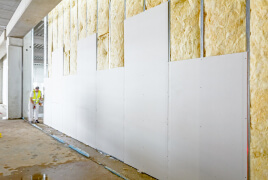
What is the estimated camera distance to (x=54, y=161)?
415cm

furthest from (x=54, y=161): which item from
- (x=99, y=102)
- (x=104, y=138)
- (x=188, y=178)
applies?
(x=188, y=178)

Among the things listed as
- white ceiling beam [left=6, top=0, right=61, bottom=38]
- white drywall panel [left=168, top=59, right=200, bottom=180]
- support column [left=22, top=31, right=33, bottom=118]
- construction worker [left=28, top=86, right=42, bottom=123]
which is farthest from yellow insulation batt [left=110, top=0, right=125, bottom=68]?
support column [left=22, top=31, right=33, bottom=118]

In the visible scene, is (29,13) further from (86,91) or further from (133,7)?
(133,7)

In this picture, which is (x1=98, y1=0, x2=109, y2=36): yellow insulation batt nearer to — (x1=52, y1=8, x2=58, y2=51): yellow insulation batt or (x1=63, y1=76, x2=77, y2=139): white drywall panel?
(x1=63, y1=76, x2=77, y2=139): white drywall panel

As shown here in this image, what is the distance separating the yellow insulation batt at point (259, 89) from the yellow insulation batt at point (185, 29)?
729 millimetres

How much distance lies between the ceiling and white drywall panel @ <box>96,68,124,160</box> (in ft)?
15.0

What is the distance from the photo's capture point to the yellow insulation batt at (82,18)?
557 cm

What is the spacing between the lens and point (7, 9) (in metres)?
7.55

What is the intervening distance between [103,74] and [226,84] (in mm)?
2903

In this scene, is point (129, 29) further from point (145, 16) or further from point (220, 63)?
point (220, 63)

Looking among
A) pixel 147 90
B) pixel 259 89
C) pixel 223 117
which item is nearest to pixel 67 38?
pixel 147 90

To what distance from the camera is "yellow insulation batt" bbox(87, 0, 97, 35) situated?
5127mm

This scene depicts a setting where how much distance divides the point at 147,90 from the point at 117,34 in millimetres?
1511

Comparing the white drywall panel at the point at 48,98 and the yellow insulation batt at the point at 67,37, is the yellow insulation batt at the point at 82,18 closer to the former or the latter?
the yellow insulation batt at the point at 67,37
